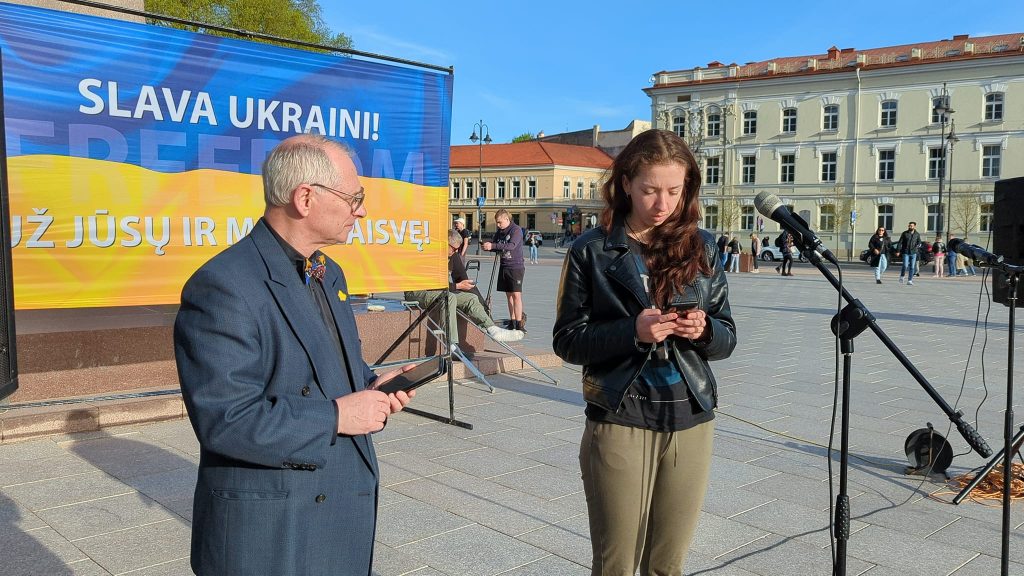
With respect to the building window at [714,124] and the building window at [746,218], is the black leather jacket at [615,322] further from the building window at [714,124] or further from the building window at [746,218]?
the building window at [714,124]

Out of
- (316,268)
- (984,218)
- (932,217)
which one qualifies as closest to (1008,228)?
(316,268)

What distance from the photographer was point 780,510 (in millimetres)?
4527

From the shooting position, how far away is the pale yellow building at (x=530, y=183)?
84625 millimetres

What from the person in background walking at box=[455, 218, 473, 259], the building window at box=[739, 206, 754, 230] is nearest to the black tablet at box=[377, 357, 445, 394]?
the person in background walking at box=[455, 218, 473, 259]

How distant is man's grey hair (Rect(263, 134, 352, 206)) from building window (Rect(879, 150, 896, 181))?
58845mm

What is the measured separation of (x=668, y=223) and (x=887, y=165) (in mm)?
58312

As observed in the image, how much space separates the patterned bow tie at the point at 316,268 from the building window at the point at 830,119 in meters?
60.1

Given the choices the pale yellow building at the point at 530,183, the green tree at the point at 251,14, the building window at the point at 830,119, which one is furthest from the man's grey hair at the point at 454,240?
the pale yellow building at the point at 530,183

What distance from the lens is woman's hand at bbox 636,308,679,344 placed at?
2318mm

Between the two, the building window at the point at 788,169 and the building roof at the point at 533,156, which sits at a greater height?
the building roof at the point at 533,156

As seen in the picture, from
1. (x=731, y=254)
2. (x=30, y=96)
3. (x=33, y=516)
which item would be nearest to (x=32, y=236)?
(x=30, y=96)

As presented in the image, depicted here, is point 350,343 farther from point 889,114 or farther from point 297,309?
point 889,114

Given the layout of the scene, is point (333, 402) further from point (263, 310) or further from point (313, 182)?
point (313, 182)

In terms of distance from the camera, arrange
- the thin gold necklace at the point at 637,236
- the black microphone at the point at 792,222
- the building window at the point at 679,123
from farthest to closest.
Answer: the building window at the point at 679,123 < the black microphone at the point at 792,222 < the thin gold necklace at the point at 637,236
